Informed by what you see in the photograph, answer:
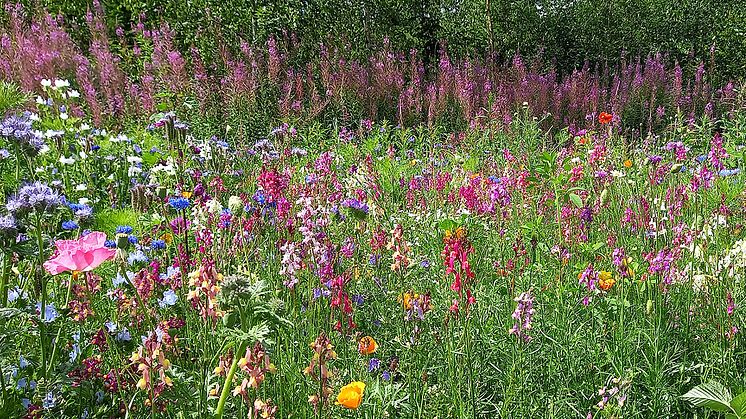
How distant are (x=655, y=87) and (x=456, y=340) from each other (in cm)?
574

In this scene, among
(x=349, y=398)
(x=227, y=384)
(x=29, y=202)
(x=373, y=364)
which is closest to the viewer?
(x=227, y=384)

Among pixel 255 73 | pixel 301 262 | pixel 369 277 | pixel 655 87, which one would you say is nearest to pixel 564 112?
pixel 655 87

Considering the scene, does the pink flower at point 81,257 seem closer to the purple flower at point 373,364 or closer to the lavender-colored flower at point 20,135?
the lavender-colored flower at point 20,135

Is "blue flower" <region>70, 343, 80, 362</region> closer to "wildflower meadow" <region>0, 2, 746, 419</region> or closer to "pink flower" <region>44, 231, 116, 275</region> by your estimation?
"wildflower meadow" <region>0, 2, 746, 419</region>

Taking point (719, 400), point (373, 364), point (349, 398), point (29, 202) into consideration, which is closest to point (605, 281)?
point (373, 364)

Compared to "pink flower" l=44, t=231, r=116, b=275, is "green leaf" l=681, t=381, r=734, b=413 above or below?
below


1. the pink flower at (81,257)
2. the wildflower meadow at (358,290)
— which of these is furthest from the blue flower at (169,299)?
the pink flower at (81,257)

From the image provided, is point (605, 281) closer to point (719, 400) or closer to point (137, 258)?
point (719, 400)

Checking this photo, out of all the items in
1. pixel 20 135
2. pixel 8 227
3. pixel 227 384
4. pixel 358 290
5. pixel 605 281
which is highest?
pixel 20 135

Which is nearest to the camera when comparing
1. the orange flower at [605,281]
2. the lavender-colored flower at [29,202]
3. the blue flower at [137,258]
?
the lavender-colored flower at [29,202]

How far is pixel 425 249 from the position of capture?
9.29 feet

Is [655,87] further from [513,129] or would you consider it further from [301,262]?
[301,262]

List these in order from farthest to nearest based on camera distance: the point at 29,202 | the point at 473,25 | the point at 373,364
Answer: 1. the point at 473,25
2. the point at 373,364
3. the point at 29,202

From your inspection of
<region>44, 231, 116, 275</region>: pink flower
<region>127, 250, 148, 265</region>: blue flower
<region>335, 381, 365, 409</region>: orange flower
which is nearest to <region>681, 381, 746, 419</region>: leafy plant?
<region>335, 381, 365, 409</region>: orange flower
